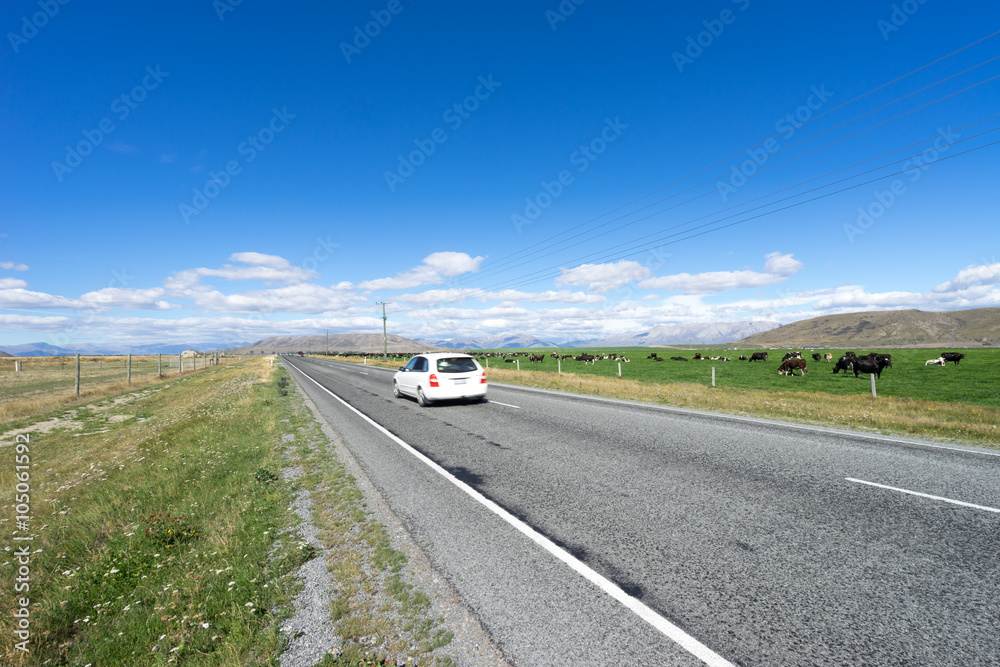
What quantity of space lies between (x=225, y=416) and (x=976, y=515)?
53.9 ft

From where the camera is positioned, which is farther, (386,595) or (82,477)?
(82,477)

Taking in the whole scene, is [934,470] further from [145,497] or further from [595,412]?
[145,497]

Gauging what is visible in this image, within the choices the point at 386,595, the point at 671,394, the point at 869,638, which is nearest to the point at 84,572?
the point at 386,595

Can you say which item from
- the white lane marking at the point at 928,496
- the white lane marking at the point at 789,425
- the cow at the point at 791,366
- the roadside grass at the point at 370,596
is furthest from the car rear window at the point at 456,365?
the cow at the point at 791,366

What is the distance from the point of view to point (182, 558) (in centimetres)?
473

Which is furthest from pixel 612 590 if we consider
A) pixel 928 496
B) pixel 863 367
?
pixel 863 367

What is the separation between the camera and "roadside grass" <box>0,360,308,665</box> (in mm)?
3369

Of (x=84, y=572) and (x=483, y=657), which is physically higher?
(x=483, y=657)

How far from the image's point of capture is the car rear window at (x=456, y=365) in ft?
49.0

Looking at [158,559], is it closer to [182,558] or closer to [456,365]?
[182,558]

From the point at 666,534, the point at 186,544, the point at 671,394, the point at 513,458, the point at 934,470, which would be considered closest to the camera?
the point at 666,534

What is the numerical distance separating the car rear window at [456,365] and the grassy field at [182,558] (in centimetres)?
593

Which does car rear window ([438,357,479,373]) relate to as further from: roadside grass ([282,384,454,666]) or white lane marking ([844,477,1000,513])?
white lane marking ([844,477,1000,513])

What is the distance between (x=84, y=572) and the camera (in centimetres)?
474
